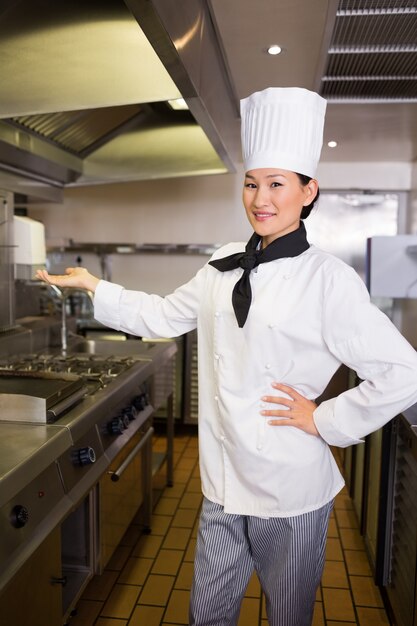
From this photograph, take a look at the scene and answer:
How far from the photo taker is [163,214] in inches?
188

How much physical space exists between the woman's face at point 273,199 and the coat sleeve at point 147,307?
263 millimetres

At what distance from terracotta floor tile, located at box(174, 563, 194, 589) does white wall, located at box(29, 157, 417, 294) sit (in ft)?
9.06

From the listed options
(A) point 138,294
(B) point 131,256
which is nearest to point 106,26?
(A) point 138,294

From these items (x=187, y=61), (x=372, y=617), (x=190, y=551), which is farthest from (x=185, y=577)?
(x=187, y=61)

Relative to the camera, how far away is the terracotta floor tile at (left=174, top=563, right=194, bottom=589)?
90.9 inches

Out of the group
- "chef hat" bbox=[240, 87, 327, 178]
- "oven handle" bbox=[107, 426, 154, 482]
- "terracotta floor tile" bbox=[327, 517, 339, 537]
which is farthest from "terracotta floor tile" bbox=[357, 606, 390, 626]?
"chef hat" bbox=[240, 87, 327, 178]

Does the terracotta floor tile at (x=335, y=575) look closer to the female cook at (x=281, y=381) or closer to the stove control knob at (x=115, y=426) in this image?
the female cook at (x=281, y=381)

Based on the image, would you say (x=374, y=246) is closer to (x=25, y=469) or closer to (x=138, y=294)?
(x=138, y=294)

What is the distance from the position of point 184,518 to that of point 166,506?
0.58 feet

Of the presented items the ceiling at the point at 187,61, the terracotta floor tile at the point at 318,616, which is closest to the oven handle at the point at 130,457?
the terracotta floor tile at the point at 318,616

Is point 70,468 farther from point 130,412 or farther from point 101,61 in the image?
point 101,61

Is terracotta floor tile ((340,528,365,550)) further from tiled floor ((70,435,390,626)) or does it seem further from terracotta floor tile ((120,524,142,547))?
terracotta floor tile ((120,524,142,547))

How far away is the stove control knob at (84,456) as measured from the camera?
166 centimetres

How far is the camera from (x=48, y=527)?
1425mm
